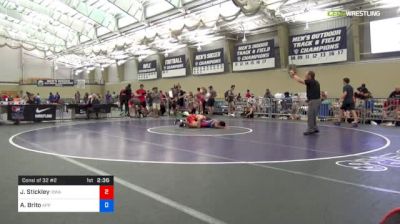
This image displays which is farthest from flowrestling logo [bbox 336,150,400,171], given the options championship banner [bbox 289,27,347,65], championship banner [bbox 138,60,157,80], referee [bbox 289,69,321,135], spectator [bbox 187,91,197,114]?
championship banner [bbox 138,60,157,80]

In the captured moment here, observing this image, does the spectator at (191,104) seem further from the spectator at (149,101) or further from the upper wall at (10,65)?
the upper wall at (10,65)

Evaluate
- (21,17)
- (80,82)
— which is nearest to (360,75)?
(80,82)

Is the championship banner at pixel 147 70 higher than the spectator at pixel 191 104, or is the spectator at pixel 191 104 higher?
the championship banner at pixel 147 70

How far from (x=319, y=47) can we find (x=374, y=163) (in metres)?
15.8

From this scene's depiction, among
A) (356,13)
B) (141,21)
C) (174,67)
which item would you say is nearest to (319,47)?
(356,13)

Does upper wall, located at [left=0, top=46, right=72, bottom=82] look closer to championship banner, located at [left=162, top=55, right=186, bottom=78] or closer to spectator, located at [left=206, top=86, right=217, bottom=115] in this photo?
championship banner, located at [left=162, top=55, right=186, bottom=78]

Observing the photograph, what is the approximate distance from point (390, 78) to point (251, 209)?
1731 centimetres

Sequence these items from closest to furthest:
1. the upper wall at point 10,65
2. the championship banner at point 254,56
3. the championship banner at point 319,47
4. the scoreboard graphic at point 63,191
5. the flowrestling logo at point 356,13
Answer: the scoreboard graphic at point 63,191, the flowrestling logo at point 356,13, the championship banner at point 319,47, the championship banner at point 254,56, the upper wall at point 10,65

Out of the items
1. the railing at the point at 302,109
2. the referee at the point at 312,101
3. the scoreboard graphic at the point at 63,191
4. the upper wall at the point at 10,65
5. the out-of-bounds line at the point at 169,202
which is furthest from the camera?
the upper wall at the point at 10,65

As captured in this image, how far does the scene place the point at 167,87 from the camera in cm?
3403

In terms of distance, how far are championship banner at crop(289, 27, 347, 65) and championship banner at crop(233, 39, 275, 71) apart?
1602 millimetres

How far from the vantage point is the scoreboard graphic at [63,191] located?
291 centimetres

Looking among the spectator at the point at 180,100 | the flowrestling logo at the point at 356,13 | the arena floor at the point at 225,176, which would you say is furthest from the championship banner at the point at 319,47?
the arena floor at the point at 225,176

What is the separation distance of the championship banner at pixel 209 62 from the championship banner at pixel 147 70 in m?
6.36
